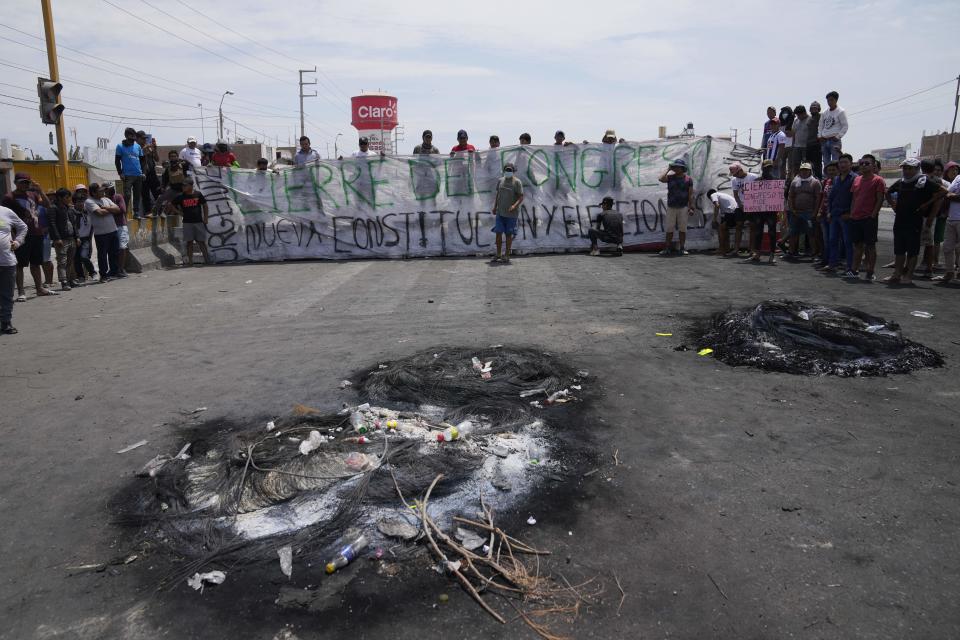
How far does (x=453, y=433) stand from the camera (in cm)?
455

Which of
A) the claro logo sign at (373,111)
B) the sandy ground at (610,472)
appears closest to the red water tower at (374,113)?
the claro logo sign at (373,111)

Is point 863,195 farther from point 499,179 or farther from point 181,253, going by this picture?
point 181,253

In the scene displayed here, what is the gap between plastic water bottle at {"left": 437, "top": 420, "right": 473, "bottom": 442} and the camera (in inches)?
178

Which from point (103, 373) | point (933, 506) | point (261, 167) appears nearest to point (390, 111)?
point (261, 167)

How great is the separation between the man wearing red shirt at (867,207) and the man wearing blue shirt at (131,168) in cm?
1391

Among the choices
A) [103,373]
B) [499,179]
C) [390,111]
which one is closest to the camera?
[103,373]

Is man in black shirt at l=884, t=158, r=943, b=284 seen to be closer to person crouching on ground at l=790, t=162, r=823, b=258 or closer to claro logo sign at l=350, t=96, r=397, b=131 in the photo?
person crouching on ground at l=790, t=162, r=823, b=258

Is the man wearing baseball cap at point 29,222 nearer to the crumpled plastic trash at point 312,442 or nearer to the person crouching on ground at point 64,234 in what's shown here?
the person crouching on ground at point 64,234

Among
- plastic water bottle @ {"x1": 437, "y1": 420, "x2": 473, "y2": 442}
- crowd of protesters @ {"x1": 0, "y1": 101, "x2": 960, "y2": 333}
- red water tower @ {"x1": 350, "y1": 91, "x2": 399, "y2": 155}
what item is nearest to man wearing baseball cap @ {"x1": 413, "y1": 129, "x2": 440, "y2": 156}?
crowd of protesters @ {"x1": 0, "y1": 101, "x2": 960, "y2": 333}

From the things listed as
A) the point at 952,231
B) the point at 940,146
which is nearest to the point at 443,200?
the point at 952,231

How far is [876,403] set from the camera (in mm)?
5180

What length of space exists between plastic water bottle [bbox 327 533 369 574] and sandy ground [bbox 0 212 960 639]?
11cm

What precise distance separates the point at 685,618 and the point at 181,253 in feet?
48.4

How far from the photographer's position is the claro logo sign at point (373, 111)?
2179 inches
